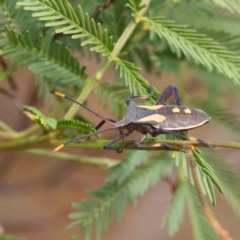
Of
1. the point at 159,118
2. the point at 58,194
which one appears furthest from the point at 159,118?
the point at 58,194

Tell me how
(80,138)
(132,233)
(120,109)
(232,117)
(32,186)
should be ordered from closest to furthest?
(80,138) < (120,109) < (232,117) < (32,186) < (132,233)

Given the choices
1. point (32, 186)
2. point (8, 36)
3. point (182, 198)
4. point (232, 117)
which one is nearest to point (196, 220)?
point (182, 198)

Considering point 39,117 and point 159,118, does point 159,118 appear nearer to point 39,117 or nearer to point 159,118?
point 159,118

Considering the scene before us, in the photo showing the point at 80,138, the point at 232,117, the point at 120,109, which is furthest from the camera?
the point at 232,117

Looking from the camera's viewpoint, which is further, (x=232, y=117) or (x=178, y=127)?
(x=232, y=117)

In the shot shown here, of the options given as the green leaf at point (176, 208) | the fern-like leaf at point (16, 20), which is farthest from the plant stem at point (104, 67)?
the green leaf at point (176, 208)

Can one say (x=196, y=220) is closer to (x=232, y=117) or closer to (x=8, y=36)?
(x=232, y=117)
